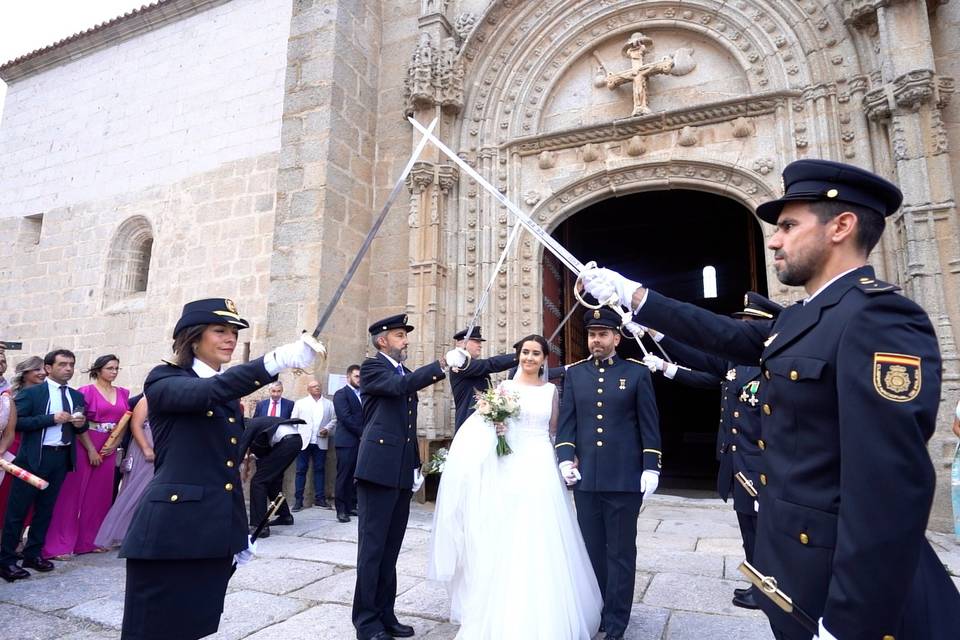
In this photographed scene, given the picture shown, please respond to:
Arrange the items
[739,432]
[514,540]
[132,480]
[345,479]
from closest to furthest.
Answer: [514,540]
[739,432]
[132,480]
[345,479]

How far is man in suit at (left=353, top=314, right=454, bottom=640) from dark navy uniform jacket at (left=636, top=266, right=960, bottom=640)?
233 centimetres

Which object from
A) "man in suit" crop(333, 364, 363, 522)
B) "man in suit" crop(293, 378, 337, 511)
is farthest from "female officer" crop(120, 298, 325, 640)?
"man in suit" crop(293, 378, 337, 511)

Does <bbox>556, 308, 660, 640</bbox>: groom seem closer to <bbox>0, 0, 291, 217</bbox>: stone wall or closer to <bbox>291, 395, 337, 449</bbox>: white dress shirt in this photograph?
<bbox>291, 395, 337, 449</bbox>: white dress shirt

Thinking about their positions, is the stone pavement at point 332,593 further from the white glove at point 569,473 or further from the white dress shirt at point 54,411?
the white dress shirt at point 54,411

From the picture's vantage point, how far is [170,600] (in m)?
2.32

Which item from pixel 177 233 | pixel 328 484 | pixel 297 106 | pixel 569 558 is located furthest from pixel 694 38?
pixel 177 233

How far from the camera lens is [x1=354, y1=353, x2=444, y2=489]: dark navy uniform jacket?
3750 mm

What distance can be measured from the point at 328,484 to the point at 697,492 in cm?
566

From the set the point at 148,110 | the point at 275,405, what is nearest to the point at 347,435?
the point at 275,405

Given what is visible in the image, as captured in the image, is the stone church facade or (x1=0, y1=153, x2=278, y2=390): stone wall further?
(x1=0, y1=153, x2=278, y2=390): stone wall

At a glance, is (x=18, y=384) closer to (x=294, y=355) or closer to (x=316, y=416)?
(x=316, y=416)

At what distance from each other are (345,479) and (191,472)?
5046 millimetres

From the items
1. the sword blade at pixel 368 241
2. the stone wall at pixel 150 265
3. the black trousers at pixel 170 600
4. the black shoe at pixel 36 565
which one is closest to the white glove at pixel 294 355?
the sword blade at pixel 368 241

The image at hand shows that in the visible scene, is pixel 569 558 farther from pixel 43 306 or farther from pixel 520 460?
pixel 43 306
